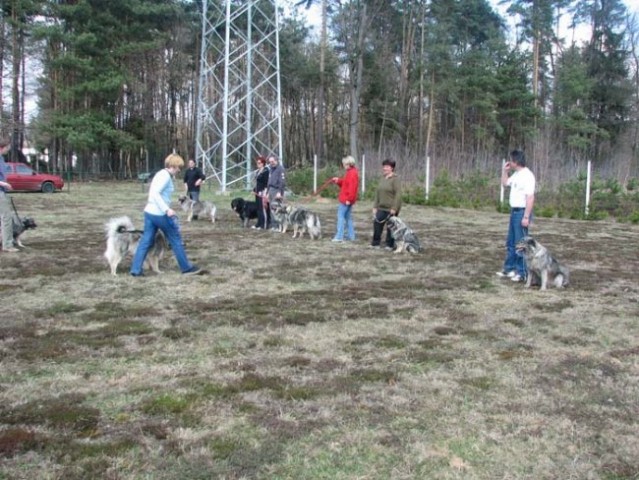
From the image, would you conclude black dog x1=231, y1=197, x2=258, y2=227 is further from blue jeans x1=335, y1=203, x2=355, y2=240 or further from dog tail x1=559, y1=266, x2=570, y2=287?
dog tail x1=559, y1=266, x2=570, y2=287

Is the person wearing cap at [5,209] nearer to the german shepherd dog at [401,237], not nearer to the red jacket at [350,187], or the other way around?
the red jacket at [350,187]

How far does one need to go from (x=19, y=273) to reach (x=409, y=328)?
512 cm

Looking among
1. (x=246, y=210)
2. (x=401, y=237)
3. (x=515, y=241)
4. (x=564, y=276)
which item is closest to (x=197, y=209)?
(x=246, y=210)

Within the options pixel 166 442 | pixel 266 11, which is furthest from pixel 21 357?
pixel 266 11

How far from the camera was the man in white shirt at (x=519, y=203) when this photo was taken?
23.2 feet

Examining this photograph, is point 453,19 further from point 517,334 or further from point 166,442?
point 166,442

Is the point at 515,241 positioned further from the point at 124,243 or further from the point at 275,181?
the point at 275,181

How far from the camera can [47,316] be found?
549 cm

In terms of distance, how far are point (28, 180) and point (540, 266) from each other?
22.0 meters

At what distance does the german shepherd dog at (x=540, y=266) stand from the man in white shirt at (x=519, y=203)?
0.77 feet

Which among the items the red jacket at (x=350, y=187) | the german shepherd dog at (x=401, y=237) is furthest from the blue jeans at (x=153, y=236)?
the german shepherd dog at (x=401, y=237)

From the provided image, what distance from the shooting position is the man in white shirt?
709cm

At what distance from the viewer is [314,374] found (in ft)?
13.5

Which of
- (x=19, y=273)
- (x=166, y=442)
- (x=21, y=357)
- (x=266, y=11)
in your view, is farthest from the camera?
(x=266, y=11)
